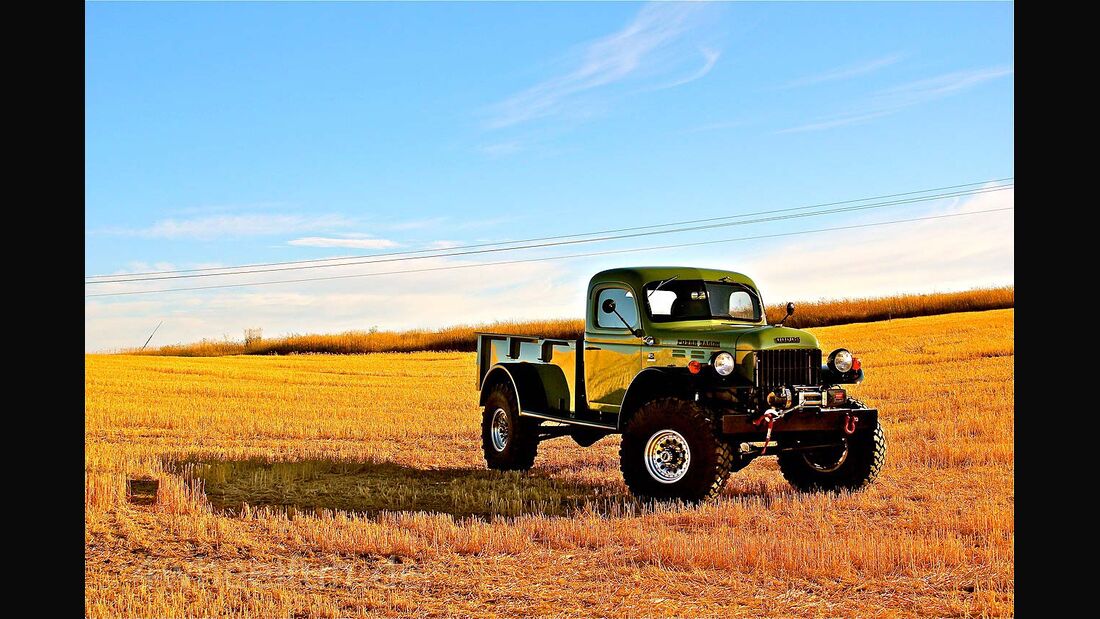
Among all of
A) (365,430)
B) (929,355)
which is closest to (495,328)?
(929,355)

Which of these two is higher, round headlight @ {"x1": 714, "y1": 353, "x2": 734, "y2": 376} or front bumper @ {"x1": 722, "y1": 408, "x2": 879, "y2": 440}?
round headlight @ {"x1": 714, "y1": 353, "x2": 734, "y2": 376}

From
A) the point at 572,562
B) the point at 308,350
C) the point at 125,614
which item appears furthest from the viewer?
the point at 308,350

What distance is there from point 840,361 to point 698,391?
2.16 meters

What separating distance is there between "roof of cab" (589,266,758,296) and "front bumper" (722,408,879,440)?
2571 millimetres

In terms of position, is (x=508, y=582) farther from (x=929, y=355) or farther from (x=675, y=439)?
(x=929, y=355)

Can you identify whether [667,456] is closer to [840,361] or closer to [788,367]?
[788,367]

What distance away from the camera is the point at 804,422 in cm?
1236

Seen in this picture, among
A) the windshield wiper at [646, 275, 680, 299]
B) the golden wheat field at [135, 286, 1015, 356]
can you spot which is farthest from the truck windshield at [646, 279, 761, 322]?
the golden wheat field at [135, 286, 1015, 356]

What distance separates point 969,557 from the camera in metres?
9.28

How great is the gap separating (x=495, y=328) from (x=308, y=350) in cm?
1454

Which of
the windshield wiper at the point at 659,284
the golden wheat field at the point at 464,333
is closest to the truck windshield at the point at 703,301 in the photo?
the windshield wiper at the point at 659,284

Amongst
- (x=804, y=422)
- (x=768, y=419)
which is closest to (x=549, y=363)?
(x=768, y=419)

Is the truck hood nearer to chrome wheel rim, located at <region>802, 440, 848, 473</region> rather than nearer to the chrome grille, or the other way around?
the chrome grille

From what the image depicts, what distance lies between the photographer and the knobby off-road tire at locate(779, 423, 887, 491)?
1346 centimetres
